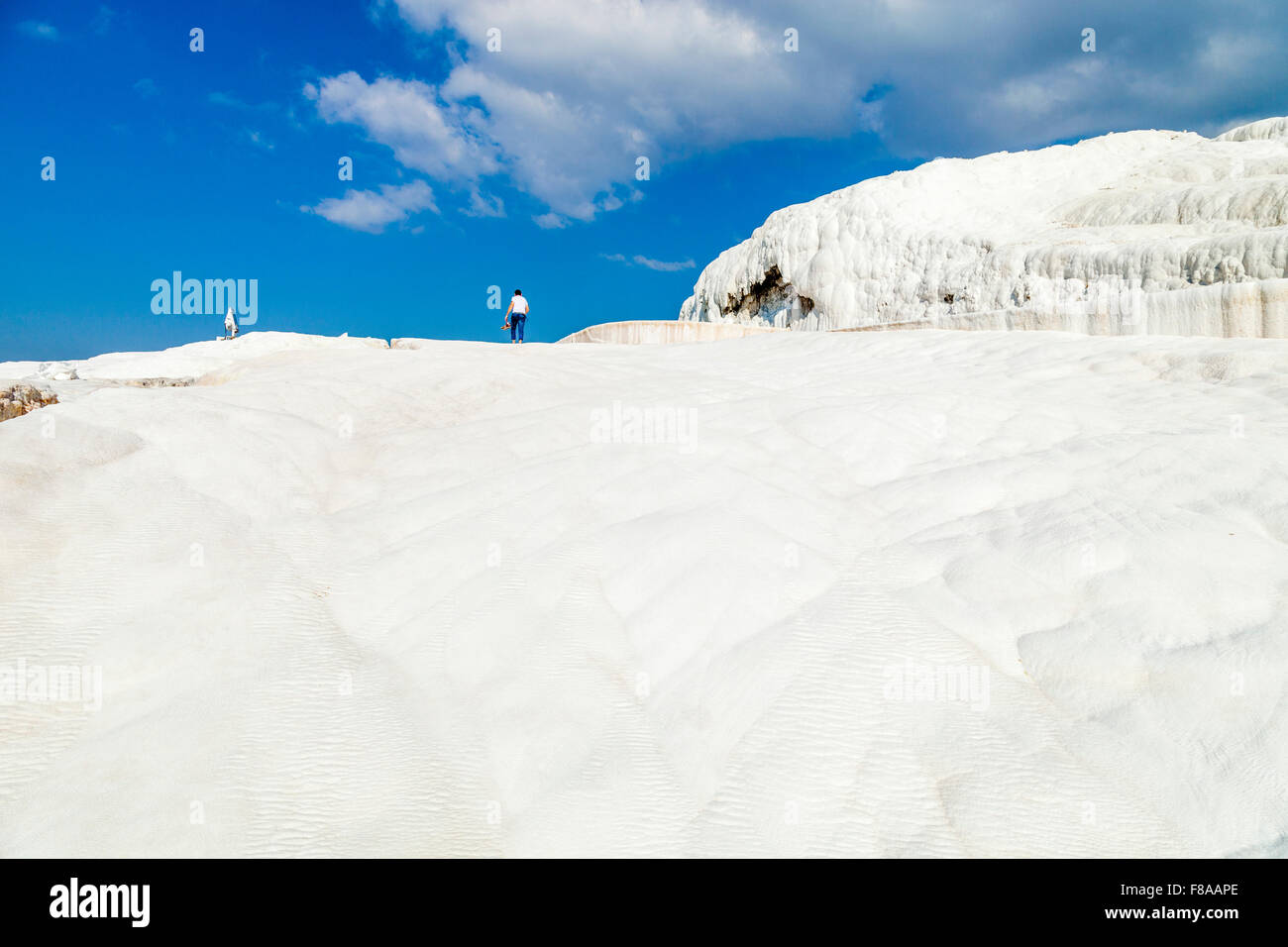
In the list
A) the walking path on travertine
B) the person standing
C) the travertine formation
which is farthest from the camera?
the person standing

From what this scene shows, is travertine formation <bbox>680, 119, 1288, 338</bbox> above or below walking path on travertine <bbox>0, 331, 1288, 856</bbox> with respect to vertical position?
above

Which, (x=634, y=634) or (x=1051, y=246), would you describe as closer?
(x=634, y=634)

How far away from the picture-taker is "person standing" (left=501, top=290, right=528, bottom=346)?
11.3 meters

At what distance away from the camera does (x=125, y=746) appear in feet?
6.05

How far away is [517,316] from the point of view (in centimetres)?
1138

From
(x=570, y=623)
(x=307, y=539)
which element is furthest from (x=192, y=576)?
(x=570, y=623)

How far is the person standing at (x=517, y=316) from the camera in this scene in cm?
1128

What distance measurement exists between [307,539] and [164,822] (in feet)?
4.72
